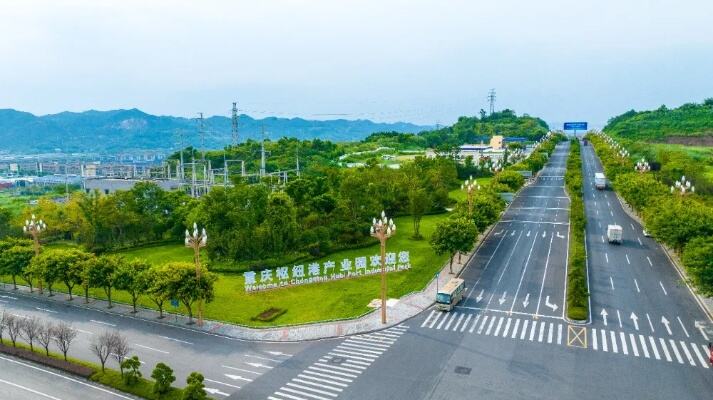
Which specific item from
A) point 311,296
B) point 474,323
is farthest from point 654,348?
point 311,296

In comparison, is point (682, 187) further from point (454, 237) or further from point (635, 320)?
point (454, 237)

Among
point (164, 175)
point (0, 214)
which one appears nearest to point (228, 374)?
point (0, 214)

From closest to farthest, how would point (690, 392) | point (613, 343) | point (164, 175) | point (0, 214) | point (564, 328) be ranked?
point (690, 392) < point (613, 343) < point (564, 328) < point (0, 214) < point (164, 175)

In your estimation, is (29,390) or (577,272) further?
(577,272)

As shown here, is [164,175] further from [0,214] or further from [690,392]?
[690,392]

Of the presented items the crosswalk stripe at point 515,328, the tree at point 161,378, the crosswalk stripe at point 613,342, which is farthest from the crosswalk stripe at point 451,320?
the tree at point 161,378

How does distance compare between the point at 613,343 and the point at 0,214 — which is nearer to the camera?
the point at 613,343

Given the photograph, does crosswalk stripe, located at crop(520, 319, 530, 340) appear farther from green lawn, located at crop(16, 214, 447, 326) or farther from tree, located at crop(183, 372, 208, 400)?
tree, located at crop(183, 372, 208, 400)
